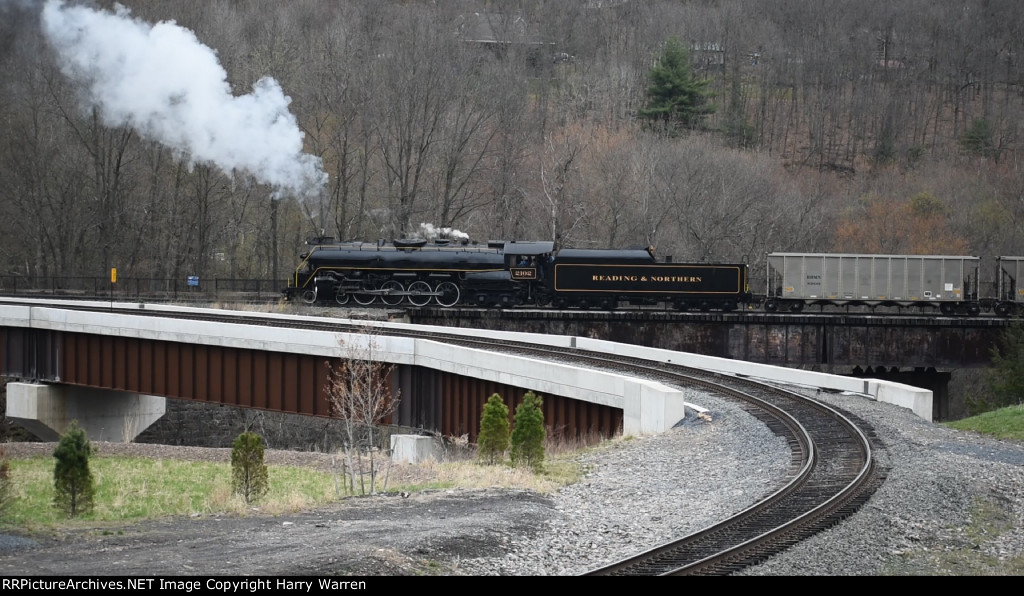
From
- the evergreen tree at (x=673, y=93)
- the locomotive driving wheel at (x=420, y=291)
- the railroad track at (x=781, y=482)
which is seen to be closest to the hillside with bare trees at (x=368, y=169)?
the evergreen tree at (x=673, y=93)

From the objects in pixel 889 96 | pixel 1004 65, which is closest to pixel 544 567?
pixel 889 96

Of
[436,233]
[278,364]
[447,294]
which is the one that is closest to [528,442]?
[278,364]

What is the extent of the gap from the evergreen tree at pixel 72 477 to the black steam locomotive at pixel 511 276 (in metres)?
26.0

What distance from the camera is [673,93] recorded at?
7888cm

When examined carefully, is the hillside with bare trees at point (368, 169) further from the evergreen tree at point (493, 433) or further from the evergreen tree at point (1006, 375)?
the evergreen tree at point (493, 433)

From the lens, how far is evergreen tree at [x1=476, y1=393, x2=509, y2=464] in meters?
18.4

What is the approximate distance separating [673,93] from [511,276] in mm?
42081

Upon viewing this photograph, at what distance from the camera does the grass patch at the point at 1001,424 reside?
2040 cm

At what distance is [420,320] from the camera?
41.3 m

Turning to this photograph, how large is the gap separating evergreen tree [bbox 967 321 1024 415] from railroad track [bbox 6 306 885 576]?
36.8ft

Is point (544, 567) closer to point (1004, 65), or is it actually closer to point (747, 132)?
point (747, 132)

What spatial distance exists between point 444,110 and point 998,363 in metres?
35.4

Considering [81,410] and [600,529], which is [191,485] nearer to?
[81,410]

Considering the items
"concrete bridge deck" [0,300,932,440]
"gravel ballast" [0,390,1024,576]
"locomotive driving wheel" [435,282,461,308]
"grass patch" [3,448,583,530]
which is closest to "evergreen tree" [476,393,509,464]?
"grass patch" [3,448,583,530]
